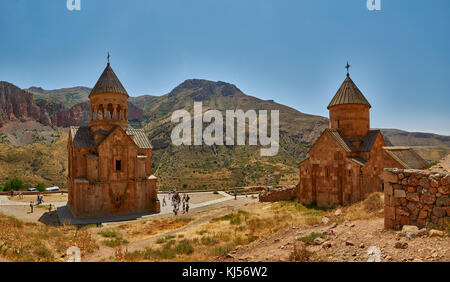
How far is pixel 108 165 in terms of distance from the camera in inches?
745

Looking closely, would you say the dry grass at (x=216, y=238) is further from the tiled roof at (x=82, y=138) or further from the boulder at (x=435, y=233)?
the tiled roof at (x=82, y=138)

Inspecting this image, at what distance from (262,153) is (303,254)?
53429mm

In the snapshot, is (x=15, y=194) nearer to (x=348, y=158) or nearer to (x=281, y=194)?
(x=281, y=194)

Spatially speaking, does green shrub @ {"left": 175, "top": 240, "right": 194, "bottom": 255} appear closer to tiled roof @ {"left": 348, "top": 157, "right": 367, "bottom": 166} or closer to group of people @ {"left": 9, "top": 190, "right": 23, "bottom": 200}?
tiled roof @ {"left": 348, "top": 157, "right": 367, "bottom": 166}

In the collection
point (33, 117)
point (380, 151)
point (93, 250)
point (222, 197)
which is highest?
point (33, 117)

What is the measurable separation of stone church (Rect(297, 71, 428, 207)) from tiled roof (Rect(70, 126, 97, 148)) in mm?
15323

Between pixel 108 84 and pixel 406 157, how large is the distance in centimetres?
2180

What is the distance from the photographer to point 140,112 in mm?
102750

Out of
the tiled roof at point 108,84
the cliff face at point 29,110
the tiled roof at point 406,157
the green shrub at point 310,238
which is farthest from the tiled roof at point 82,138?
the cliff face at point 29,110

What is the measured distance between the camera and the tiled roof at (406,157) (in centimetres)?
1664

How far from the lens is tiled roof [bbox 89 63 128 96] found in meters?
20.1
